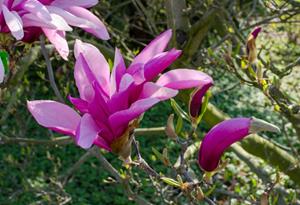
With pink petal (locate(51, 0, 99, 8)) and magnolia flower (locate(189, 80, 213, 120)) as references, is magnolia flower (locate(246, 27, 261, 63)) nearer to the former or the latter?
magnolia flower (locate(189, 80, 213, 120))

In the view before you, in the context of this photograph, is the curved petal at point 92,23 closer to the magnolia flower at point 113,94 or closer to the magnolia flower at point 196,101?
the magnolia flower at point 113,94

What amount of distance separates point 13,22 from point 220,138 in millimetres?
417

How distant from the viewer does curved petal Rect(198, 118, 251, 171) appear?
1002mm

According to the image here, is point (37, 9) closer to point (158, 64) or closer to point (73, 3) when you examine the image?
point (73, 3)

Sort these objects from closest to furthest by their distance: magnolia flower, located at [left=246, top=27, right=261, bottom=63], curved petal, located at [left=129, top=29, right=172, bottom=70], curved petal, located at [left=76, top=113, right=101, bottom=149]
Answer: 1. curved petal, located at [left=76, top=113, right=101, bottom=149]
2. curved petal, located at [left=129, top=29, right=172, bottom=70]
3. magnolia flower, located at [left=246, top=27, right=261, bottom=63]

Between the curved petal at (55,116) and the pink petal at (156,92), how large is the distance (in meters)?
0.13

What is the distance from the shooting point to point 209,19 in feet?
9.11

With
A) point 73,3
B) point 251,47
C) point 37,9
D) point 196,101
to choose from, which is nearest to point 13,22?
point 37,9

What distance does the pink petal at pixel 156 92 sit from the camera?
3.15ft

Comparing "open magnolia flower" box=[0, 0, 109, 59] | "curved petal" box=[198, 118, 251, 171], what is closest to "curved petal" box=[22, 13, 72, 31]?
"open magnolia flower" box=[0, 0, 109, 59]

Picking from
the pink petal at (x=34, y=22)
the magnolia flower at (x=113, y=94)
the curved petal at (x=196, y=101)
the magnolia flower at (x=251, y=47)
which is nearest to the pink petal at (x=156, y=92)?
the magnolia flower at (x=113, y=94)

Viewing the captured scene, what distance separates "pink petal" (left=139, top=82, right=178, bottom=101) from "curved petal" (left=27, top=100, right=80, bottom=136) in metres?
0.13

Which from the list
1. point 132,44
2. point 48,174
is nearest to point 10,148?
point 48,174

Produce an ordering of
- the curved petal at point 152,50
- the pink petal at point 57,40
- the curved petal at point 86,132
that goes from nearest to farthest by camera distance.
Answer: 1. the curved petal at point 86,132
2. the curved petal at point 152,50
3. the pink petal at point 57,40
